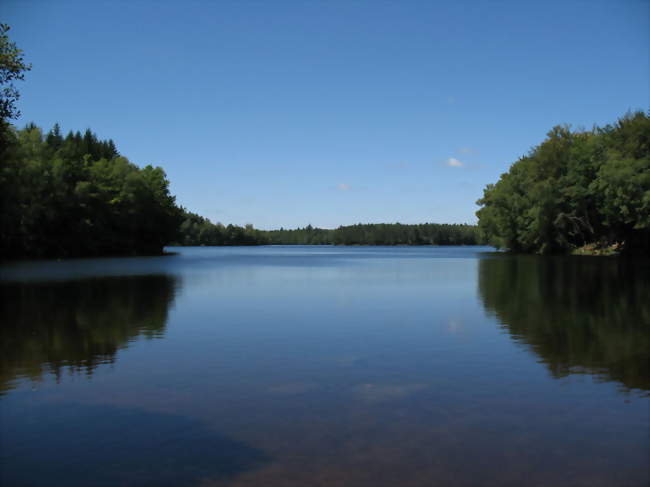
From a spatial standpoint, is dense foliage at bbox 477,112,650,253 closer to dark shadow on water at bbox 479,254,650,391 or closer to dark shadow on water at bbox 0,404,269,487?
dark shadow on water at bbox 479,254,650,391

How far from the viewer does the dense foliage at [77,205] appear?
78.1 meters

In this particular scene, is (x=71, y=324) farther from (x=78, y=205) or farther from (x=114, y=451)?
(x=78, y=205)

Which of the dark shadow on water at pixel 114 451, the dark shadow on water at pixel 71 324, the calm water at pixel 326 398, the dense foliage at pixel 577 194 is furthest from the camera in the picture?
the dense foliage at pixel 577 194

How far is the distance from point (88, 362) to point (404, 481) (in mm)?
9884

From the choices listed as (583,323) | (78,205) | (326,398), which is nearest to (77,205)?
(78,205)

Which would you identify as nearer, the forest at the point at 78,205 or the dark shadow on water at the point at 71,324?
the dark shadow on water at the point at 71,324

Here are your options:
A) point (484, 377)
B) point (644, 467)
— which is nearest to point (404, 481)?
point (644, 467)

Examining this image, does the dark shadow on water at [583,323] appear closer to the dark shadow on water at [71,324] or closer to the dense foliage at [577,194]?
the dark shadow on water at [71,324]

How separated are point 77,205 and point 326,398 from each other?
92.7m

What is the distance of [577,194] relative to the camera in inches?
3334

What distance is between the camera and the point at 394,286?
36375 millimetres

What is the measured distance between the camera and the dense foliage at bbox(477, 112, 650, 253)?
72438 millimetres

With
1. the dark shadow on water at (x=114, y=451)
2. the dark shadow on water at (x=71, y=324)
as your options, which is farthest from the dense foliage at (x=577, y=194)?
the dark shadow on water at (x=114, y=451)

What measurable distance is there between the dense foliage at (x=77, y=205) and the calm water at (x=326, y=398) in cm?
5730
